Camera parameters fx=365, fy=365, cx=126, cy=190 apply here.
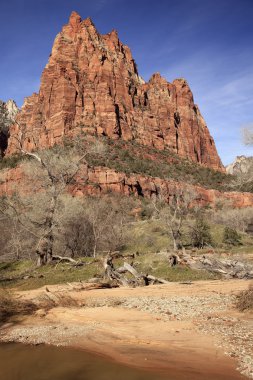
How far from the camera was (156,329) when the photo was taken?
8.80 m

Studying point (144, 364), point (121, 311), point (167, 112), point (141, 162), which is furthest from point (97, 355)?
point (167, 112)

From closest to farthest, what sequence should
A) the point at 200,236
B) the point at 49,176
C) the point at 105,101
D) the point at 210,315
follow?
1. the point at 210,315
2. the point at 49,176
3. the point at 200,236
4. the point at 105,101

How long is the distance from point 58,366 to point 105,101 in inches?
3955

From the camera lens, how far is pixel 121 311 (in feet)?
35.4

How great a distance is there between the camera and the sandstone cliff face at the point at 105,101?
98.1 m

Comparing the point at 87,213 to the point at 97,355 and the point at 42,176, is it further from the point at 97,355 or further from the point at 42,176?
the point at 97,355

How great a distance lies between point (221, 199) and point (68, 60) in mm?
62026

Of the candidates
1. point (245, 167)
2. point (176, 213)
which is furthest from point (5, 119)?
point (176, 213)

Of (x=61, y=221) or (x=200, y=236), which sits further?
(x=200, y=236)

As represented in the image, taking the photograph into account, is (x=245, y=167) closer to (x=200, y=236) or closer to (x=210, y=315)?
(x=200, y=236)

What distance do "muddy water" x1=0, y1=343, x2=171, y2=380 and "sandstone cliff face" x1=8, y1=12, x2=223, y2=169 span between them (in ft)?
272

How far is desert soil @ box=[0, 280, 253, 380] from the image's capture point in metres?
6.70

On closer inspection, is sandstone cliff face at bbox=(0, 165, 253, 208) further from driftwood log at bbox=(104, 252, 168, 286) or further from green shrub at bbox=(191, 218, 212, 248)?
driftwood log at bbox=(104, 252, 168, 286)

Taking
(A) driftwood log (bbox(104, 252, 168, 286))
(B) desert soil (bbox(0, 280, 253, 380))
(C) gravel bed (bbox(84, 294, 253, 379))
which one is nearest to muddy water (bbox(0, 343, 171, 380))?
(B) desert soil (bbox(0, 280, 253, 380))
